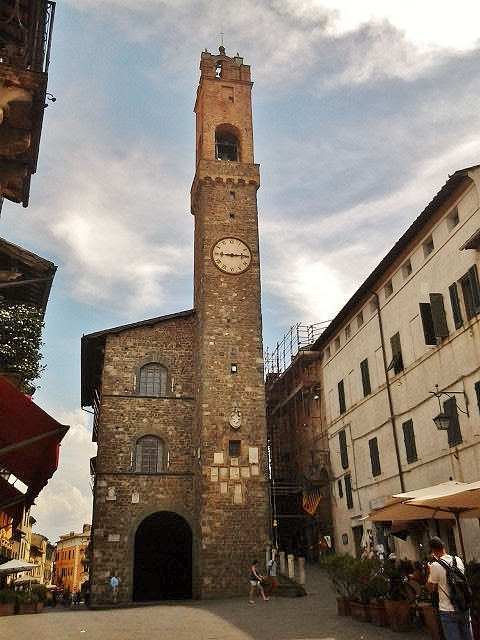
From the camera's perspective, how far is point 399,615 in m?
10.4

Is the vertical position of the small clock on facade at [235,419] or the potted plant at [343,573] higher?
the small clock on facade at [235,419]

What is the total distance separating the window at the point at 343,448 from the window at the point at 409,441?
5264 millimetres

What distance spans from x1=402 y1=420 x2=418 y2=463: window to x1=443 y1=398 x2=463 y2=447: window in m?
2.17

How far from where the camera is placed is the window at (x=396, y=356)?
1881 centimetres

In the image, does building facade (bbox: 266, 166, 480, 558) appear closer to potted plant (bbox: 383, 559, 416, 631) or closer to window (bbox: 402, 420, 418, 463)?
window (bbox: 402, 420, 418, 463)

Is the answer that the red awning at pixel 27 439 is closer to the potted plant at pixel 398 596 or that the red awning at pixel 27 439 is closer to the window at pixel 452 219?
the potted plant at pixel 398 596

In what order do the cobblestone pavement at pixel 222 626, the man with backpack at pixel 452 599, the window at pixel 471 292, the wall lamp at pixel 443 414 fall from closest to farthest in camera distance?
the man with backpack at pixel 452 599 → the cobblestone pavement at pixel 222 626 → the wall lamp at pixel 443 414 → the window at pixel 471 292

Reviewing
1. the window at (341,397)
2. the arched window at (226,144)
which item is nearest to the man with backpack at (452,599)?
the window at (341,397)

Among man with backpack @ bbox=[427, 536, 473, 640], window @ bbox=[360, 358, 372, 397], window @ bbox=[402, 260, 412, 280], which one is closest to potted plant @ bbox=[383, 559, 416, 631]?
man with backpack @ bbox=[427, 536, 473, 640]

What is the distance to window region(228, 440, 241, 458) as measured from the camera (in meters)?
22.7

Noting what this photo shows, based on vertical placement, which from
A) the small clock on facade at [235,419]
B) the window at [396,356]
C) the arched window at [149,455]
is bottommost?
the arched window at [149,455]

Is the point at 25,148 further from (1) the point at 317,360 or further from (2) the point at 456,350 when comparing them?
(1) the point at 317,360

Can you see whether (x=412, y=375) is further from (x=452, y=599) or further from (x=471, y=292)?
(x=452, y=599)

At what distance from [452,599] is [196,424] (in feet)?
56.6
